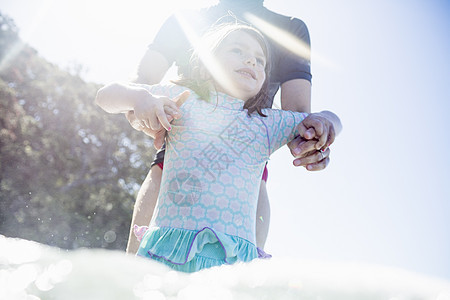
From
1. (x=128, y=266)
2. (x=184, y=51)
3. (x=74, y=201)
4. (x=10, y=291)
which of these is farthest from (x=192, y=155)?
(x=74, y=201)

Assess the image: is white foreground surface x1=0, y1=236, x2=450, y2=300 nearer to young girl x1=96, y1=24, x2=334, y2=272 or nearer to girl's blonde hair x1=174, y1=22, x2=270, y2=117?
young girl x1=96, y1=24, x2=334, y2=272

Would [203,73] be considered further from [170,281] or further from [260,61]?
[170,281]

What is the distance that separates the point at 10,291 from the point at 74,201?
1469cm

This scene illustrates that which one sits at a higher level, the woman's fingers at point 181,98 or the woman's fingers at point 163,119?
the woman's fingers at point 181,98

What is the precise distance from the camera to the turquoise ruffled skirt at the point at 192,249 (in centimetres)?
150

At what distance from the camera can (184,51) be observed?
8.63 feet

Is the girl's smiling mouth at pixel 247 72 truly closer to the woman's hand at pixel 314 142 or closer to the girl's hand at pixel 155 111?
the woman's hand at pixel 314 142

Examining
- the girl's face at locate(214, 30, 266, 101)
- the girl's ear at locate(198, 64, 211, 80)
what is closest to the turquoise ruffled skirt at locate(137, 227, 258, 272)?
the girl's face at locate(214, 30, 266, 101)

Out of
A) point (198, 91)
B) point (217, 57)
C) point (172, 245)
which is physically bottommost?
point (172, 245)

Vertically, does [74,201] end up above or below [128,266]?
below

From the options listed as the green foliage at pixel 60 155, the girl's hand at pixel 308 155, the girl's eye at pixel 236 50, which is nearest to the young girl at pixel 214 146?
the girl's eye at pixel 236 50

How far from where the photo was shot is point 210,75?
2078 mm

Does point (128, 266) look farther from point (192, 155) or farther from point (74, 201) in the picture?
point (74, 201)

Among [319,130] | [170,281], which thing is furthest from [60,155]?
[170,281]
